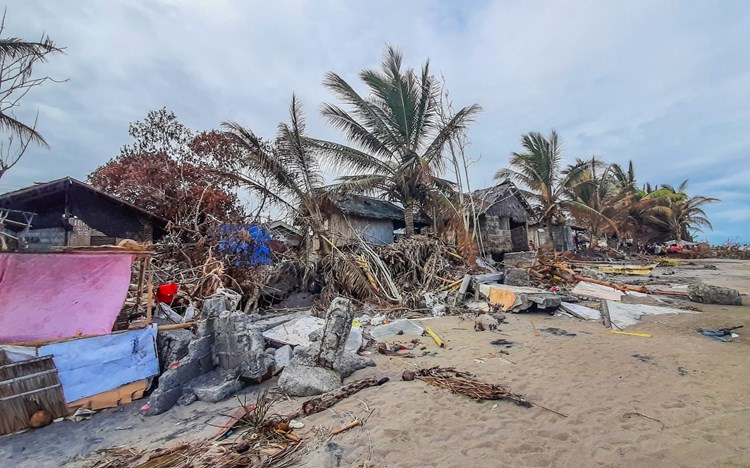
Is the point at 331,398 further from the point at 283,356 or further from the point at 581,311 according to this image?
the point at 581,311

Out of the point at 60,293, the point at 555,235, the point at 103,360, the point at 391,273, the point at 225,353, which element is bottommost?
the point at 225,353

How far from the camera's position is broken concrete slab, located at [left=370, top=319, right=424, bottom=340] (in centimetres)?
695

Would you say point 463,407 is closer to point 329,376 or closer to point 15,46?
point 329,376

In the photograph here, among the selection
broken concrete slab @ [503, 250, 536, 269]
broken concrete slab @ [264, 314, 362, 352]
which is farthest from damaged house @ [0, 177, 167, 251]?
broken concrete slab @ [503, 250, 536, 269]

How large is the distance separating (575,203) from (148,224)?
20.5m

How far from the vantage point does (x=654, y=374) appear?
4.19 meters

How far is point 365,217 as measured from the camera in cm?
1628

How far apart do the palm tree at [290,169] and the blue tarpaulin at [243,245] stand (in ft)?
6.26

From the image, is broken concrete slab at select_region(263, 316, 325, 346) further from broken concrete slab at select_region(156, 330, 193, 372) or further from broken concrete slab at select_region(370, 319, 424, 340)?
broken concrete slab at select_region(156, 330, 193, 372)

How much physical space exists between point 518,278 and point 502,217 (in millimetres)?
9175

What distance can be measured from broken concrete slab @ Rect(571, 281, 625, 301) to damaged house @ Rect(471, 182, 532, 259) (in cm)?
647

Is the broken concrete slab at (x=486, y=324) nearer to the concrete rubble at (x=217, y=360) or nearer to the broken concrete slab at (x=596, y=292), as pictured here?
the broken concrete slab at (x=596, y=292)

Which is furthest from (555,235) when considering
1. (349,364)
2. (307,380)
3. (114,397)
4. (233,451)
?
(114,397)

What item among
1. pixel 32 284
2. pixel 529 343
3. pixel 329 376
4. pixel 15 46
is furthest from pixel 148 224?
pixel 529 343
